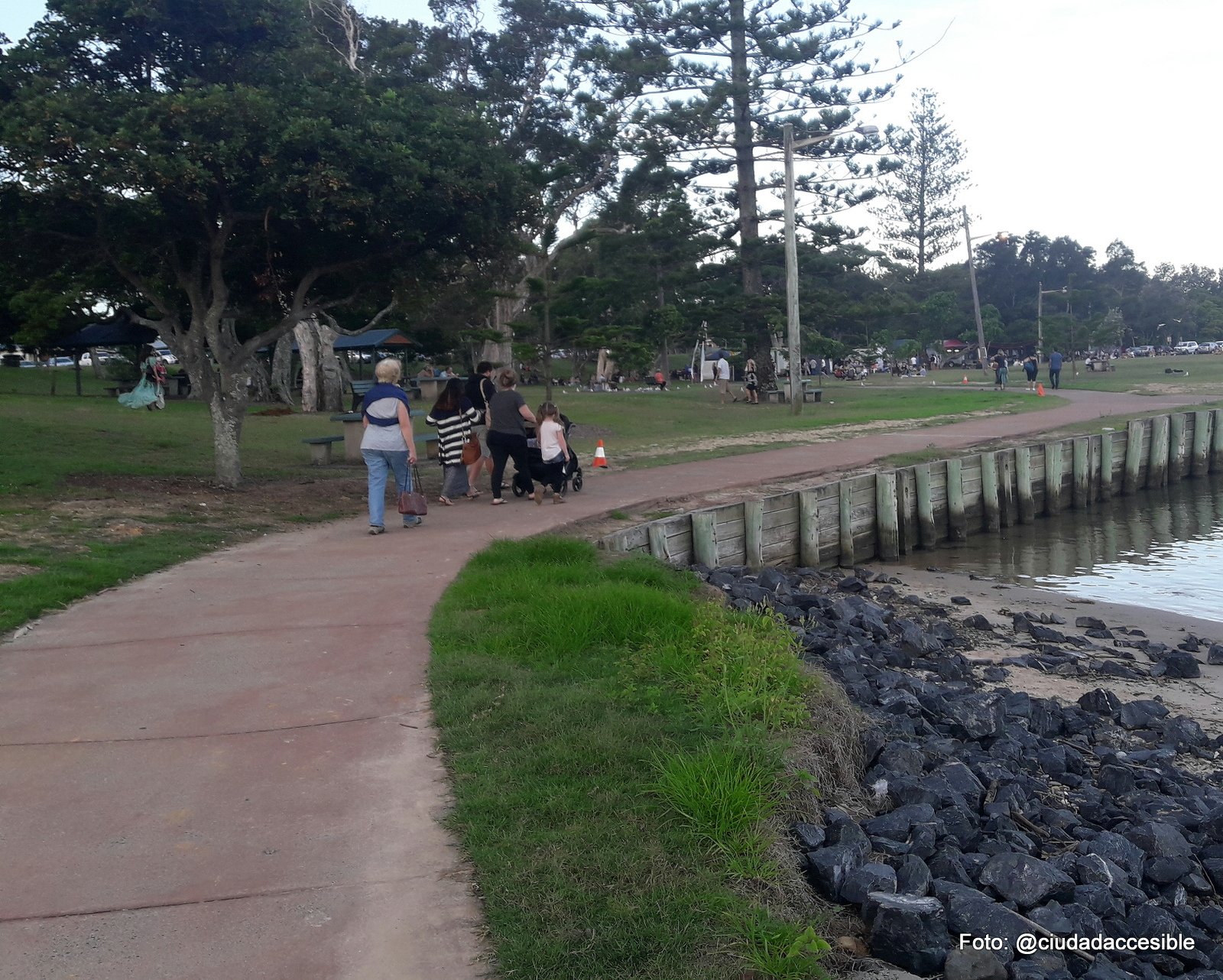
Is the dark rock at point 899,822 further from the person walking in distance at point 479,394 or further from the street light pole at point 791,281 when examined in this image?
the street light pole at point 791,281

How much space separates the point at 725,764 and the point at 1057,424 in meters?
23.5

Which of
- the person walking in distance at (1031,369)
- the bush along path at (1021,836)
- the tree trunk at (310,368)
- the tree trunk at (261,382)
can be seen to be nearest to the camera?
the bush along path at (1021,836)

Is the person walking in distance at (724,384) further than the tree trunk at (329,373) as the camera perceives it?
Yes

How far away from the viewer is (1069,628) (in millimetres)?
11734

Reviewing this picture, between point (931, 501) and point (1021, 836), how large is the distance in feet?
42.0

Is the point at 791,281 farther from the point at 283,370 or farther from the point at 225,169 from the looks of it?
the point at 225,169

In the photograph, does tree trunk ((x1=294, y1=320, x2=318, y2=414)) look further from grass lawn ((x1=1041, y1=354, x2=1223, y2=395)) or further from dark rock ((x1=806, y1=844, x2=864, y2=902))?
dark rock ((x1=806, y1=844, x2=864, y2=902))

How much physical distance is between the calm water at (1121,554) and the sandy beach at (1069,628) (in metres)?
0.56

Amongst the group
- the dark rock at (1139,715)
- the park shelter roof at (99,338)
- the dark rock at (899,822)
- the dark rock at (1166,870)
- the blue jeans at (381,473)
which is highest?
the park shelter roof at (99,338)

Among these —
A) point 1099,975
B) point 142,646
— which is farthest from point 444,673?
point 1099,975

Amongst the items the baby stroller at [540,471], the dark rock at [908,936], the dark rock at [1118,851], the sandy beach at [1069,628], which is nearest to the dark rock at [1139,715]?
the sandy beach at [1069,628]

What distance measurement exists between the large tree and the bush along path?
8.01 m

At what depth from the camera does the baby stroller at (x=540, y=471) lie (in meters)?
14.0

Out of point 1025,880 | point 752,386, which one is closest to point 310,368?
point 752,386
